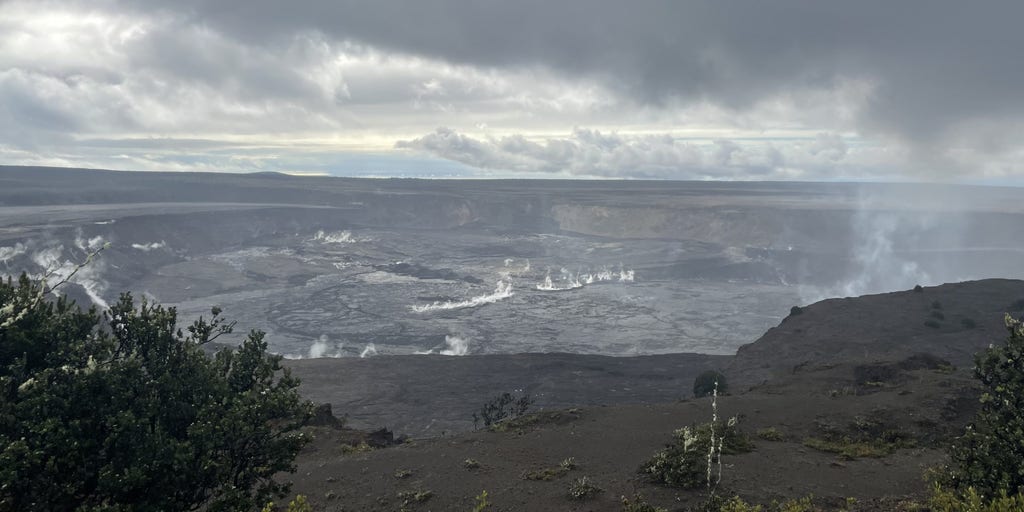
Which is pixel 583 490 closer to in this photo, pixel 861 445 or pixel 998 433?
pixel 998 433

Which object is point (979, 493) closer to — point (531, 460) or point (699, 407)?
point (531, 460)

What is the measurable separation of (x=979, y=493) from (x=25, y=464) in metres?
17.5

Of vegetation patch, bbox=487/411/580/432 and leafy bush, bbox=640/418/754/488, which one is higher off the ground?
leafy bush, bbox=640/418/754/488

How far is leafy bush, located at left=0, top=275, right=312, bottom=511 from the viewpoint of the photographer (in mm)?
9805

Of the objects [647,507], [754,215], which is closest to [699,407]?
[647,507]

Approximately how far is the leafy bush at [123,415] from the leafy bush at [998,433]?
14357 millimetres

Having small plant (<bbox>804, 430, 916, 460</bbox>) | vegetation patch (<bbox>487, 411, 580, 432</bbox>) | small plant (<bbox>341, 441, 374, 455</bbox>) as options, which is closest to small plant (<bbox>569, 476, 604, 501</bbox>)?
vegetation patch (<bbox>487, 411, 580, 432</bbox>)

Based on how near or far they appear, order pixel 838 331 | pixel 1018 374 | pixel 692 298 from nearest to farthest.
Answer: pixel 1018 374, pixel 838 331, pixel 692 298

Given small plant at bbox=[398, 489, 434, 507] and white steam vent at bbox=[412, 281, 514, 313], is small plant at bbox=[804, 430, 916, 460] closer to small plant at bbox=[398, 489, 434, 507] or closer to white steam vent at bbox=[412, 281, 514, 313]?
small plant at bbox=[398, 489, 434, 507]

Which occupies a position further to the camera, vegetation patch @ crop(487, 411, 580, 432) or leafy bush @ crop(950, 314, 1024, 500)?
vegetation patch @ crop(487, 411, 580, 432)

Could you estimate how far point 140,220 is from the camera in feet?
503

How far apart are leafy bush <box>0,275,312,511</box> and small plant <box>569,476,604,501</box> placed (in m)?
9.11

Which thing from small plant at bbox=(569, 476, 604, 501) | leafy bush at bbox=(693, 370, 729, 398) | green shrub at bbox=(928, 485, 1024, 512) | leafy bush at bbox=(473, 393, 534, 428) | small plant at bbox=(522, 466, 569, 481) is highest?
green shrub at bbox=(928, 485, 1024, 512)

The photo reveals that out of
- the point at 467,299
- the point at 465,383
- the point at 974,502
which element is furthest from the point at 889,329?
the point at 467,299
